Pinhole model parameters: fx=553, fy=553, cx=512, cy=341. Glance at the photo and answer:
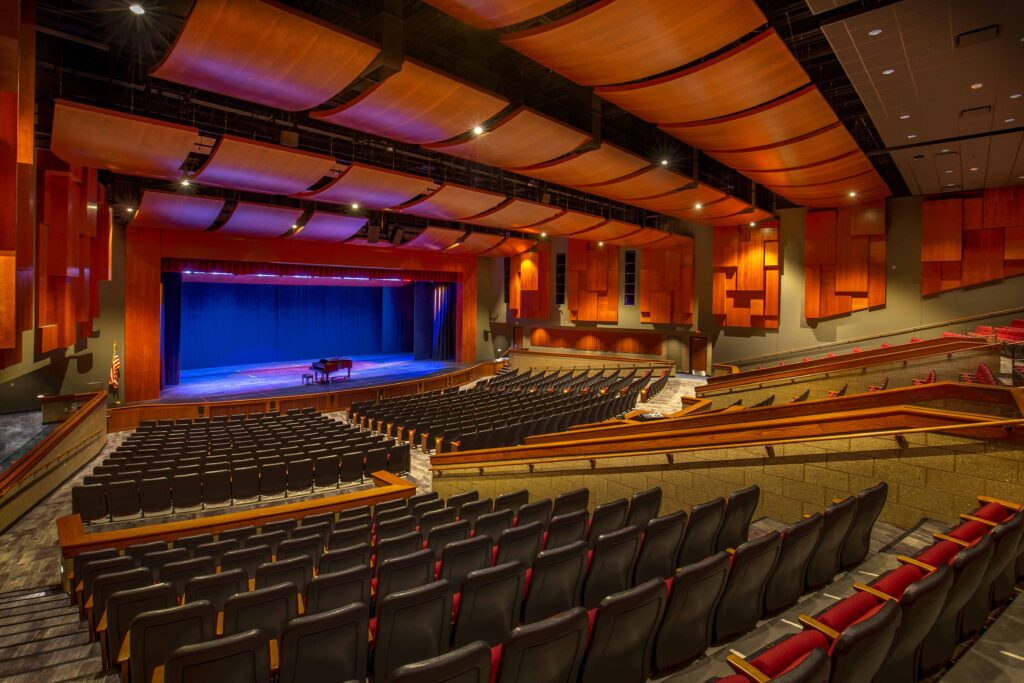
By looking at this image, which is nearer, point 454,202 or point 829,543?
point 829,543

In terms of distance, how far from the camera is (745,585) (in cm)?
224

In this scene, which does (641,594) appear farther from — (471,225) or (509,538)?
(471,225)

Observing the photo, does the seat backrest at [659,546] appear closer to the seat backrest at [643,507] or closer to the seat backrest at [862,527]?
the seat backrest at [643,507]

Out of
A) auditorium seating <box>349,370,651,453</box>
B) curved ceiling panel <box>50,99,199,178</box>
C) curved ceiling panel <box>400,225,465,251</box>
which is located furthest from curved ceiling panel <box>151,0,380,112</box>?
curved ceiling panel <box>400,225,465,251</box>

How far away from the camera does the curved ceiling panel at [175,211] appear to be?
982cm

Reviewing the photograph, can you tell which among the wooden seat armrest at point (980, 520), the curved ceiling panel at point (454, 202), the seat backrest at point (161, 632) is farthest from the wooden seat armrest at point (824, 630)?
the curved ceiling panel at point (454, 202)

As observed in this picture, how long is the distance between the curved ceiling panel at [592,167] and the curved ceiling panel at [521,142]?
1.01ft

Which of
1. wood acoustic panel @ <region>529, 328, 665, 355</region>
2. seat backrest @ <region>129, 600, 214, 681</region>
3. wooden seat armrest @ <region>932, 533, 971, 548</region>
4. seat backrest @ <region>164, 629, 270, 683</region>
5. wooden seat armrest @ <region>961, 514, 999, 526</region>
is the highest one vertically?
wood acoustic panel @ <region>529, 328, 665, 355</region>

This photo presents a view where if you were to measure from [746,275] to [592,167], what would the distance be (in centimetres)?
690

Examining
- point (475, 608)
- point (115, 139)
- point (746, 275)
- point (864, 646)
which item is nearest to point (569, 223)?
point (746, 275)

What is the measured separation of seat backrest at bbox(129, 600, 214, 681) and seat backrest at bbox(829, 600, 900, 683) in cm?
227

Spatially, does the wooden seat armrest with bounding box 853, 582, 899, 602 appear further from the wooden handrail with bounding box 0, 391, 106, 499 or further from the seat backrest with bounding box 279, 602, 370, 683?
the wooden handrail with bounding box 0, 391, 106, 499

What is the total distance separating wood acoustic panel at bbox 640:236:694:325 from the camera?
1553cm

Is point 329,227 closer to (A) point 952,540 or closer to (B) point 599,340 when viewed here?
(B) point 599,340
